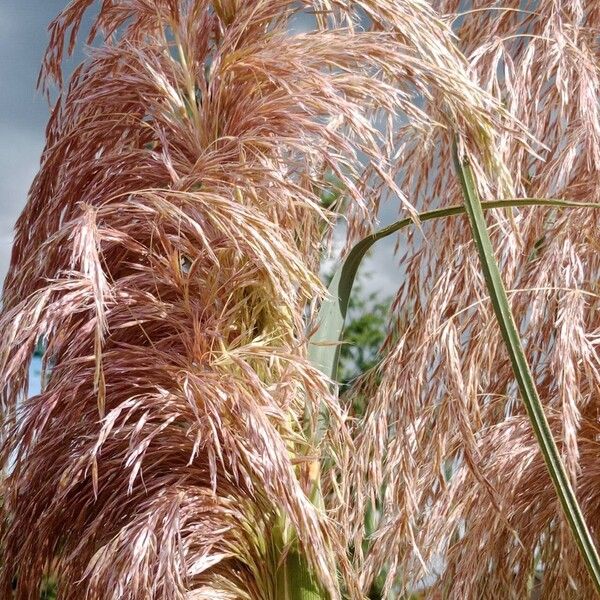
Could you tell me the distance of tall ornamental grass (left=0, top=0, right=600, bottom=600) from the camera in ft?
4.33

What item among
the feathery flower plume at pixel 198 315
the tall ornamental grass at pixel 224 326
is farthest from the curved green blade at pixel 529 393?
the feathery flower plume at pixel 198 315

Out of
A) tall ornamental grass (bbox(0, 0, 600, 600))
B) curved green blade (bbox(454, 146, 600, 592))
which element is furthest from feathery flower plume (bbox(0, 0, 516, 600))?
curved green blade (bbox(454, 146, 600, 592))

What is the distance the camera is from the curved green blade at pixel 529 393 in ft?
3.50

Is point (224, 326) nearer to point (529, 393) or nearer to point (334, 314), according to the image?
point (334, 314)

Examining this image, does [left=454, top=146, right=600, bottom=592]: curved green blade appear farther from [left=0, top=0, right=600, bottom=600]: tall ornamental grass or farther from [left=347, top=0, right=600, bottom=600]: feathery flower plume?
[left=347, top=0, right=600, bottom=600]: feathery flower plume

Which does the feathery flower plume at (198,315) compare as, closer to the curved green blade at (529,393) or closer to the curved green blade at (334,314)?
the curved green blade at (334,314)

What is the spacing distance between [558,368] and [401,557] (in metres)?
0.50

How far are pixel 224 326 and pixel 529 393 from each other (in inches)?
19.8

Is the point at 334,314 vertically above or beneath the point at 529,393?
above

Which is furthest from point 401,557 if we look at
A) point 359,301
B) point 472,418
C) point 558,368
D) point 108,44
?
point 359,301

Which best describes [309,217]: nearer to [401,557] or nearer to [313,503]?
[313,503]

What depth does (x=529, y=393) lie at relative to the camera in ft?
3.51

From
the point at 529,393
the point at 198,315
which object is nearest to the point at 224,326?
the point at 198,315

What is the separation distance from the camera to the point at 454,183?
2.03 metres
